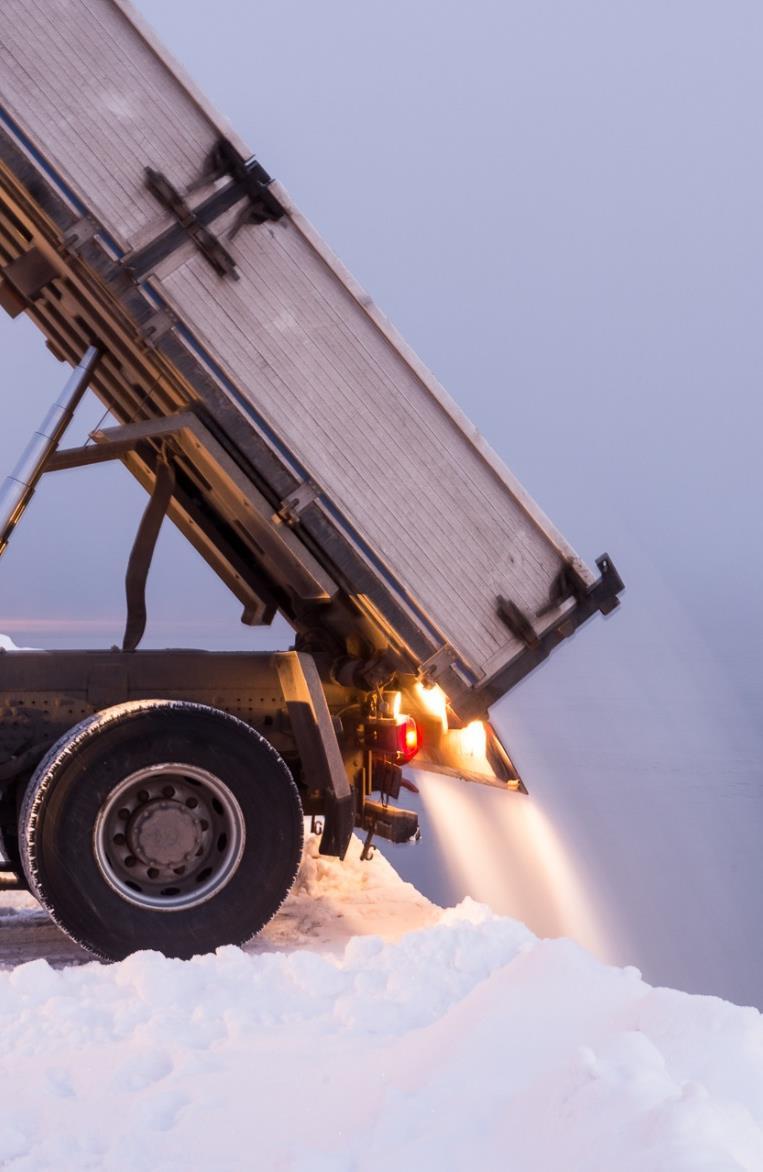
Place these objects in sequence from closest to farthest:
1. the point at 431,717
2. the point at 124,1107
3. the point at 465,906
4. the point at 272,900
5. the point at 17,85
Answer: the point at 124,1107 → the point at 17,85 → the point at 272,900 → the point at 465,906 → the point at 431,717

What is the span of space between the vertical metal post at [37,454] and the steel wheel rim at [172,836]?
1236mm

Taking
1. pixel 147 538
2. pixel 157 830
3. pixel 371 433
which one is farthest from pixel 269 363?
pixel 157 830

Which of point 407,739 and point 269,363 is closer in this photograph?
point 269,363

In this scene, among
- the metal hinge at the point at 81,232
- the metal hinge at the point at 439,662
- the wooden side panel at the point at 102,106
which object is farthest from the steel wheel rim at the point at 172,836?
the wooden side panel at the point at 102,106

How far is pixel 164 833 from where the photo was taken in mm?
5699

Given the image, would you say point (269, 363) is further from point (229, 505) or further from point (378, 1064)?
point (378, 1064)

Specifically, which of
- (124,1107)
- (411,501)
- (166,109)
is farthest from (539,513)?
(124,1107)

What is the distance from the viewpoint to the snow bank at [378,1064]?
3.13m

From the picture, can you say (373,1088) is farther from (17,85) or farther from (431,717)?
(17,85)

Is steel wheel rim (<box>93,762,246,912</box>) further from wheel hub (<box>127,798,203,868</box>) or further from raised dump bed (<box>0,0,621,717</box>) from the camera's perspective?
raised dump bed (<box>0,0,621,717</box>)

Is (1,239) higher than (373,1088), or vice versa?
(1,239)

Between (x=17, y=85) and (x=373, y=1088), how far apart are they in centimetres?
407

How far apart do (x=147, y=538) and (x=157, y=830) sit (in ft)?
4.73

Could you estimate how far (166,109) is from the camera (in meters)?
5.54
